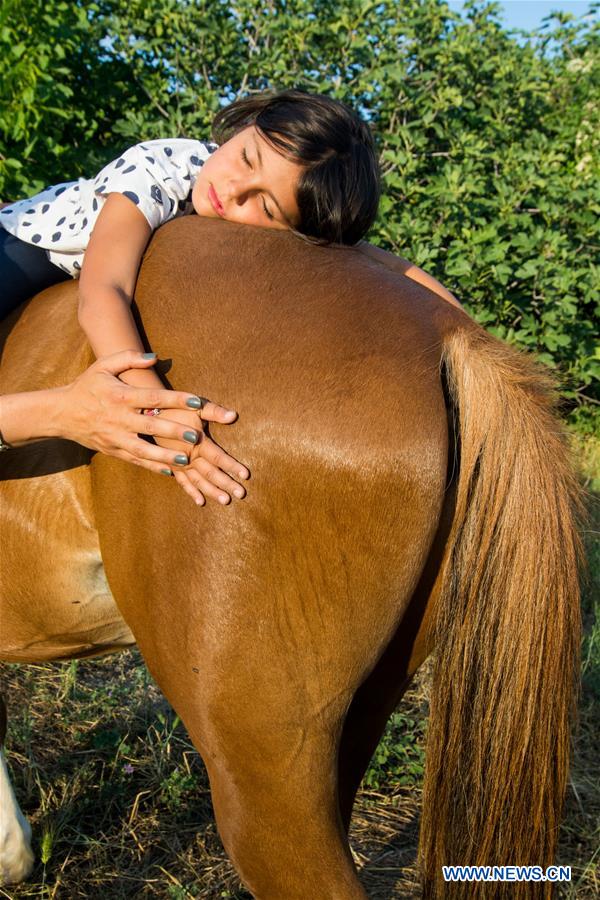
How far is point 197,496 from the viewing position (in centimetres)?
130

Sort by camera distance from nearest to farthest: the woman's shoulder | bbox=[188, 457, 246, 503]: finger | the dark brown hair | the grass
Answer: bbox=[188, 457, 246, 503]: finger → the dark brown hair → the woman's shoulder → the grass

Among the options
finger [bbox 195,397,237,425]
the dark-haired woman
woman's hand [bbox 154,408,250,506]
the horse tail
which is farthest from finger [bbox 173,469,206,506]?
the horse tail

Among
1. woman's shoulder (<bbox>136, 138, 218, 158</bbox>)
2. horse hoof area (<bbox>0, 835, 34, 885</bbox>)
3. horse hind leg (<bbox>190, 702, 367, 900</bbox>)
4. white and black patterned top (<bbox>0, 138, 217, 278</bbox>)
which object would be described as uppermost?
woman's shoulder (<bbox>136, 138, 218, 158</bbox>)

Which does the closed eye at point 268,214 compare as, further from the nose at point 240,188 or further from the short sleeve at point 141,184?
the short sleeve at point 141,184

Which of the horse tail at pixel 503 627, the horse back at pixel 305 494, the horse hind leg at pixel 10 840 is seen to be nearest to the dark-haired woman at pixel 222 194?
the horse back at pixel 305 494

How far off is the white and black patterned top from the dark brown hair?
0.21 meters

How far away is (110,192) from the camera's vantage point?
1722 millimetres

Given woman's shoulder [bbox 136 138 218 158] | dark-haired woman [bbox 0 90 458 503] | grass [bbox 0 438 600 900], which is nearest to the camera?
dark-haired woman [bbox 0 90 458 503]

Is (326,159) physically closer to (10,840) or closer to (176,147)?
(176,147)

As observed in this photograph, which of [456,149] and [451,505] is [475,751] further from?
[456,149]

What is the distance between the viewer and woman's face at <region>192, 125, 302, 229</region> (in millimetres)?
1666

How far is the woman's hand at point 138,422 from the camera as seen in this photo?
4.26ft

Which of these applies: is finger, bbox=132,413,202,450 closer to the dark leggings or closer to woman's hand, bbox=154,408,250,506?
woman's hand, bbox=154,408,250,506

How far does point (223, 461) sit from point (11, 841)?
1485mm
